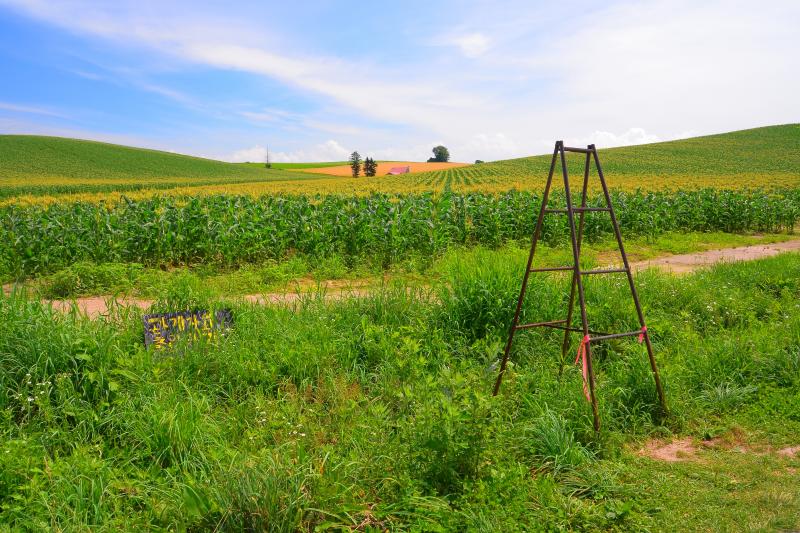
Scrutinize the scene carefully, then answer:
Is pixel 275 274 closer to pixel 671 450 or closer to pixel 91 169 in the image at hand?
pixel 671 450

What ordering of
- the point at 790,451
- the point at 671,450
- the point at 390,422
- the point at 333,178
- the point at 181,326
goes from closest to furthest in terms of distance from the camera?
1. the point at 390,422
2. the point at 790,451
3. the point at 671,450
4. the point at 181,326
5. the point at 333,178

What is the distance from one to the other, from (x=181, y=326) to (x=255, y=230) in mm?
6188

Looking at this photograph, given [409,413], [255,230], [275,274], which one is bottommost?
[409,413]

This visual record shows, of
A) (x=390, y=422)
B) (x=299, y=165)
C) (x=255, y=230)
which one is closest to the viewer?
(x=390, y=422)

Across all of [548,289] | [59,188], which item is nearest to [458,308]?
[548,289]

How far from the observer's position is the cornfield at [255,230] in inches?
424

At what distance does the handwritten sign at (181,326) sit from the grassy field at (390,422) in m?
0.20

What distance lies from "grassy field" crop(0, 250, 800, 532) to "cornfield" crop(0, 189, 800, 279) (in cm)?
544

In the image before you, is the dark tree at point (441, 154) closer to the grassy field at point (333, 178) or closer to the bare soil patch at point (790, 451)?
the grassy field at point (333, 178)

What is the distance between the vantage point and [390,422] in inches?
162

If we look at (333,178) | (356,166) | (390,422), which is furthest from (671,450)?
(356,166)

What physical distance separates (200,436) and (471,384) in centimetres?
233

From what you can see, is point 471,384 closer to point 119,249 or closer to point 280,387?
point 280,387

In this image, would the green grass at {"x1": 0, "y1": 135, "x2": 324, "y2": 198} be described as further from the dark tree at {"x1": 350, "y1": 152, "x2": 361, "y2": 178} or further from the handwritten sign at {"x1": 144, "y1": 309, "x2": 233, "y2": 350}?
the handwritten sign at {"x1": 144, "y1": 309, "x2": 233, "y2": 350}
